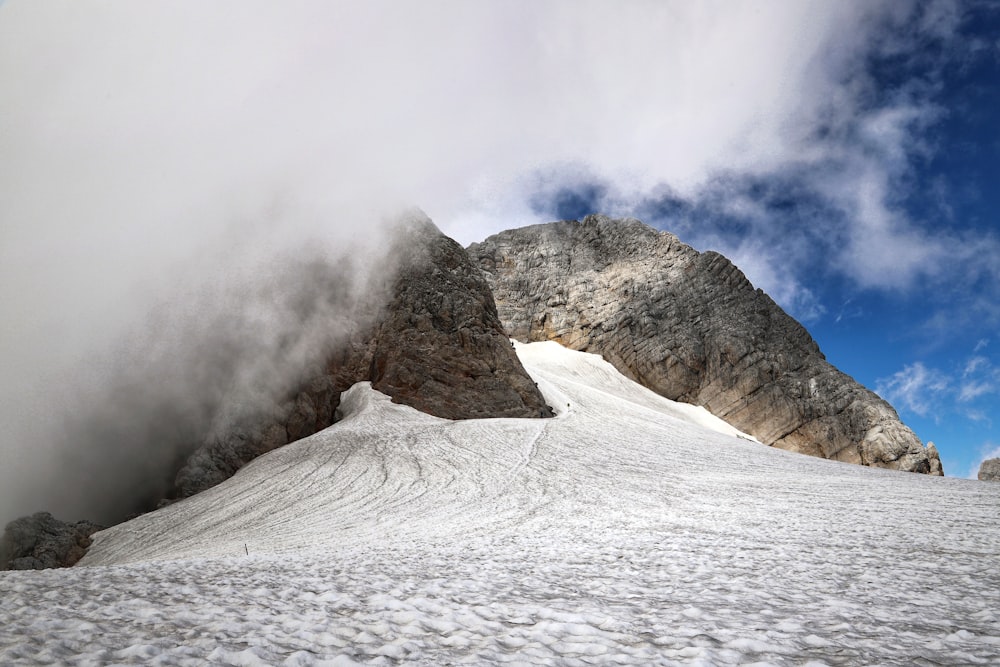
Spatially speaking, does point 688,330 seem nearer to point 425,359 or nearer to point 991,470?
point 991,470

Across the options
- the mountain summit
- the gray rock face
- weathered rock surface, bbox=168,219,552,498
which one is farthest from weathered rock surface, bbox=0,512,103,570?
the gray rock face

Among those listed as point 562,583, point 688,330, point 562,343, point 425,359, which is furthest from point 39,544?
point 688,330

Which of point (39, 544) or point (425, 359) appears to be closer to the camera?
point (39, 544)

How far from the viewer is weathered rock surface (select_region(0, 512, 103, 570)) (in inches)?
597

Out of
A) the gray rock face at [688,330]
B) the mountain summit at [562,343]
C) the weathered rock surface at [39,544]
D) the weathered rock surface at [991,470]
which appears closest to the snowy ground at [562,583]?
the weathered rock surface at [39,544]

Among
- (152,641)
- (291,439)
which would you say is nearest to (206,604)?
(152,641)

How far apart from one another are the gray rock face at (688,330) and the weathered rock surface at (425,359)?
100 feet

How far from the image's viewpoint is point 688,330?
56344mm

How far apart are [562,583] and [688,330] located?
55.4 metres

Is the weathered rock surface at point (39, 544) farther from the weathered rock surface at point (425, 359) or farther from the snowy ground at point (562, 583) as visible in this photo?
the weathered rock surface at point (425, 359)

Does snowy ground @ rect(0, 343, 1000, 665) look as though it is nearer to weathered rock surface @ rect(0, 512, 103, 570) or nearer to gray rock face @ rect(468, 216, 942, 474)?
weathered rock surface @ rect(0, 512, 103, 570)

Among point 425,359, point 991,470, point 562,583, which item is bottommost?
point 562,583

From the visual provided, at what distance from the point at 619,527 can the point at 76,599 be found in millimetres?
7336

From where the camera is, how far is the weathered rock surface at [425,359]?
26.0 meters
